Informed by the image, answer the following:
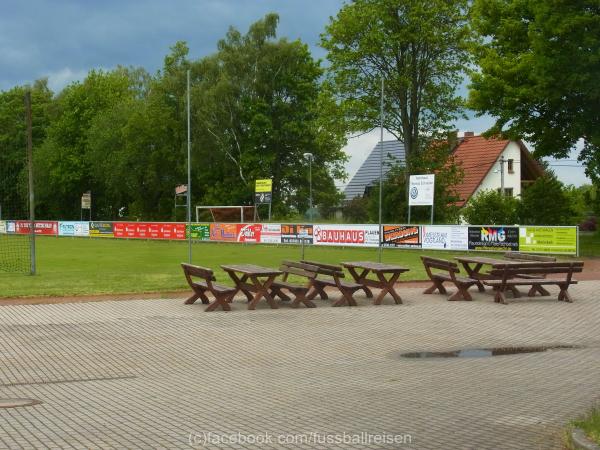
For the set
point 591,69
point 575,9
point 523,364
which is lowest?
point 523,364

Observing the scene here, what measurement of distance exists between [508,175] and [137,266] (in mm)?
42537

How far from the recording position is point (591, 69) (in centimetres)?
3281

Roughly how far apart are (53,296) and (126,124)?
194 ft

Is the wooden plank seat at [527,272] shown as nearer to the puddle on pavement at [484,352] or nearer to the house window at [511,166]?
the puddle on pavement at [484,352]

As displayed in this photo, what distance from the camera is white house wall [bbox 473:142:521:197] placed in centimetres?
6216

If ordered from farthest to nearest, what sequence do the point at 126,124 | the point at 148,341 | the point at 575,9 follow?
the point at 126,124 → the point at 575,9 → the point at 148,341

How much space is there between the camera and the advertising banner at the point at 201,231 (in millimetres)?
48438

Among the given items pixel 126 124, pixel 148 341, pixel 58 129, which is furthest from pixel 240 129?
pixel 148 341

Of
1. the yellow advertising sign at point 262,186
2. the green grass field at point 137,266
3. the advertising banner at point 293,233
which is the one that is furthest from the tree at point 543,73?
the yellow advertising sign at point 262,186

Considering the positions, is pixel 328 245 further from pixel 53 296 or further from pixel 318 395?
pixel 318 395

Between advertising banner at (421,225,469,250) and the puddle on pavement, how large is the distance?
23.9m

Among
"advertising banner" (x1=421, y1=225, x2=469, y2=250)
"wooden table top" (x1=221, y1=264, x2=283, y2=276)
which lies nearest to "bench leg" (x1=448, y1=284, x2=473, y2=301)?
"wooden table top" (x1=221, y1=264, x2=283, y2=276)

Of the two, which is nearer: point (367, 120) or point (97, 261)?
point (97, 261)

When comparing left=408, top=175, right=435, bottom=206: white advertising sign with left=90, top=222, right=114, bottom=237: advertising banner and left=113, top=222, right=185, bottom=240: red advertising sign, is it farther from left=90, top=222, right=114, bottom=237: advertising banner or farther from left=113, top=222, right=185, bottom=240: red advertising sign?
left=90, top=222, right=114, bottom=237: advertising banner
